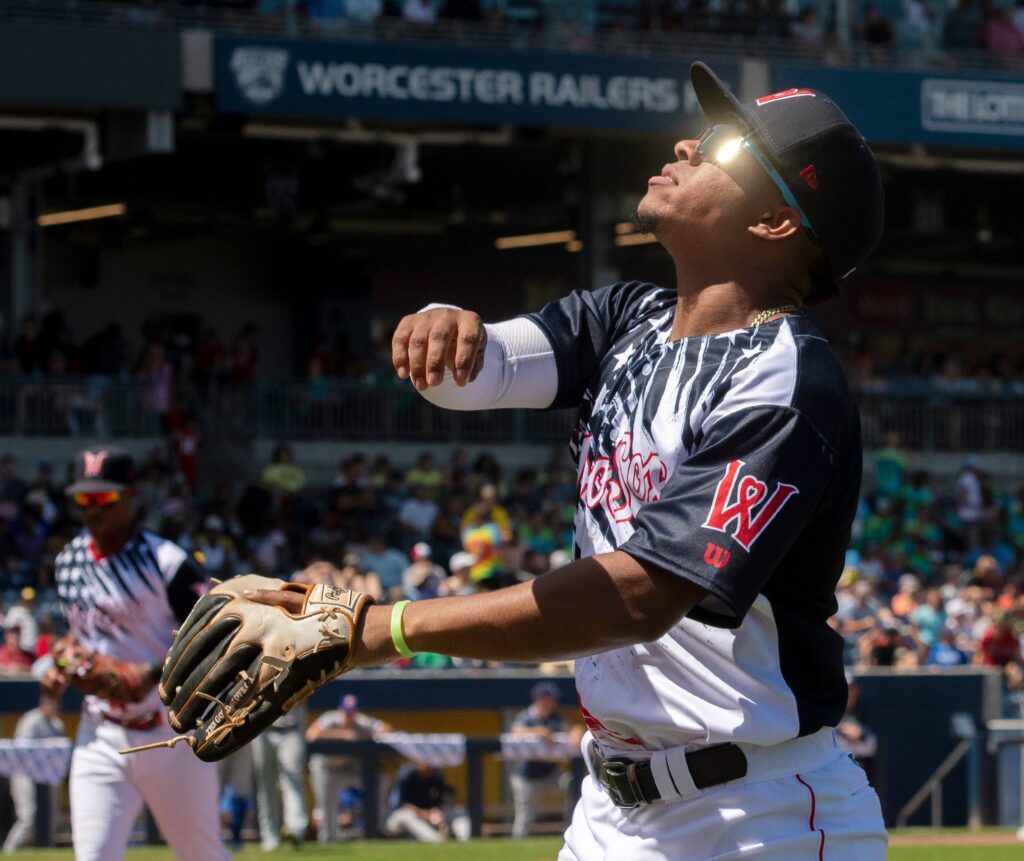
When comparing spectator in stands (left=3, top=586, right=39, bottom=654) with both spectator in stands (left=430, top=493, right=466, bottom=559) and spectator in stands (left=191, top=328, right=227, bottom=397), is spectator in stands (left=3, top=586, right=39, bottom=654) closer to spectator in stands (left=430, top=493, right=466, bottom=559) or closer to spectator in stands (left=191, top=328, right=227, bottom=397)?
spectator in stands (left=430, top=493, right=466, bottom=559)

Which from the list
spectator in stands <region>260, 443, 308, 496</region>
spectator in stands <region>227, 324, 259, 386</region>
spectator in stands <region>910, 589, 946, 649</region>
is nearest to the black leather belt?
spectator in stands <region>910, 589, 946, 649</region>

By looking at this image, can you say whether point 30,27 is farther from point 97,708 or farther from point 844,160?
point 844,160

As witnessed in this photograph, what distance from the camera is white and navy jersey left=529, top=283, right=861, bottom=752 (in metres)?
2.76

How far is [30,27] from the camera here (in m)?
18.4

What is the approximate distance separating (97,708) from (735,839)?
4214mm

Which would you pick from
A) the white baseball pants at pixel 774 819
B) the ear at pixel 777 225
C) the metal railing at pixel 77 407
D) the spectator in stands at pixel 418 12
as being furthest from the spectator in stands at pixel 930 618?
the ear at pixel 777 225

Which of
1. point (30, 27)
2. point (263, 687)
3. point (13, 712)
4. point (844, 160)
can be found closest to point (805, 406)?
point (844, 160)

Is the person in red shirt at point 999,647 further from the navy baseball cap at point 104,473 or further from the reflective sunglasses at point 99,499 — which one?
the reflective sunglasses at point 99,499

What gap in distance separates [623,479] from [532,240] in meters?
25.5

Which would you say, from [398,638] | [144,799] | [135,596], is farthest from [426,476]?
[398,638]

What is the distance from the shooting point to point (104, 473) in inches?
279

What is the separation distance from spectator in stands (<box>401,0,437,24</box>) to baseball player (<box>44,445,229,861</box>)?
14.1 m

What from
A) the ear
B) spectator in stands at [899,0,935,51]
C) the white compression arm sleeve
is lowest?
the white compression arm sleeve

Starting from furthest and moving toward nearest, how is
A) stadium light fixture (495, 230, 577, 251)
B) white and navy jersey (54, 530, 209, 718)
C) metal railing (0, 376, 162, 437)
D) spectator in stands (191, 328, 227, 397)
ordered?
stadium light fixture (495, 230, 577, 251), spectator in stands (191, 328, 227, 397), metal railing (0, 376, 162, 437), white and navy jersey (54, 530, 209, 718)
